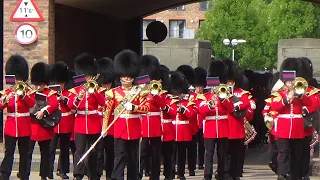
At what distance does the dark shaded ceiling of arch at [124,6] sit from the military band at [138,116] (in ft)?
16.1

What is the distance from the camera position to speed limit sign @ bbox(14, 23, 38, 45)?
1491cm

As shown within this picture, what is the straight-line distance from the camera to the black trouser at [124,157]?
1089cm

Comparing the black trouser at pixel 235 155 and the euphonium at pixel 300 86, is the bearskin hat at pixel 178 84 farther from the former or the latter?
the euphonium at pixel 300 86

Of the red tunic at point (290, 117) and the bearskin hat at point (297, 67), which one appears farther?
the bearskin hat at point (297, 67)

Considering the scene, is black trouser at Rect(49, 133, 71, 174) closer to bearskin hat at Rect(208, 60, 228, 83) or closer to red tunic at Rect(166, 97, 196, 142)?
red tunic at Rect(166, 97, 196, 142)

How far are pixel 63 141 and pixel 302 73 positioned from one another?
3.41 meters

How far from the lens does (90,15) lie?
65.1 ft

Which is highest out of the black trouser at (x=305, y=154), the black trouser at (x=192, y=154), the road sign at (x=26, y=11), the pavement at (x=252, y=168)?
the road sign at (x=26, y=11)

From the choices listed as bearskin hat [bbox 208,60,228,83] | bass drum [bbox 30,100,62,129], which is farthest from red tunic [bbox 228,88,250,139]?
bass drum [bbox 30,100,62,129]

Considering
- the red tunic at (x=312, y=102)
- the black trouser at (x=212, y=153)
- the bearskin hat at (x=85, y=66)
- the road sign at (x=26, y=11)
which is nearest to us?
the red tunic at (x=312, y=102)

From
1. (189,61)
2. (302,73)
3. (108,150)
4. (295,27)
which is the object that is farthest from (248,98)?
(295,27)

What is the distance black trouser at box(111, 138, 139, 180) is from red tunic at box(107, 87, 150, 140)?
96 mm

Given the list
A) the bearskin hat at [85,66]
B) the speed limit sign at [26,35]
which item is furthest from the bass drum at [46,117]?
the speed limit sign at [26,35]

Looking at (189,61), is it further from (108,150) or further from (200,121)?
(108,150)
